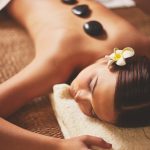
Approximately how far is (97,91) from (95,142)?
5.7 inches

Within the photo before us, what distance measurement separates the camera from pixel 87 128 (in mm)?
1115

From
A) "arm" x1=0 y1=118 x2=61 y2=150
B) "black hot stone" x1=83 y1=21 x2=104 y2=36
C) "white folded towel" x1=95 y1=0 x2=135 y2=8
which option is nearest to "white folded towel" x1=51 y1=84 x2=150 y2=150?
"arm" x1=0 y1=118 x2=61 y2=150

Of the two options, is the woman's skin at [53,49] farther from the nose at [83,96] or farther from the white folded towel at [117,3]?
the white folded towel at [117,3]

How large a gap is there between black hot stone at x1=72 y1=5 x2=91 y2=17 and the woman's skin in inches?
0.7

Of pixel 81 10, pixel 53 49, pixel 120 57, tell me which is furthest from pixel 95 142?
pixel 81 10

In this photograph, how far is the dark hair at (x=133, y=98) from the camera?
1021 mm

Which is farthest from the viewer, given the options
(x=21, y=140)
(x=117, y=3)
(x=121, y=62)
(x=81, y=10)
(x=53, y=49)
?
(x=117, y=3)

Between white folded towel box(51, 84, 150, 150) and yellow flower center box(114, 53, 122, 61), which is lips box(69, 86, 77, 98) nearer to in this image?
white folded towel box(51, 84, 150, 150)

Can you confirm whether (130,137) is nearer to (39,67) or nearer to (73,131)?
(73,131)

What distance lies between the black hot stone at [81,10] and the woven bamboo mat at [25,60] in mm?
214

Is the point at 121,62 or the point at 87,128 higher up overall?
the point at 121,62

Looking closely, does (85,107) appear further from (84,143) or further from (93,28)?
(93,28)

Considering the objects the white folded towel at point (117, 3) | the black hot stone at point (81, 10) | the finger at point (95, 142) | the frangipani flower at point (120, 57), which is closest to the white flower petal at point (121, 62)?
the frangipani flower at point (120, 57)

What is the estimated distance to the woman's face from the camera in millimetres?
1055
